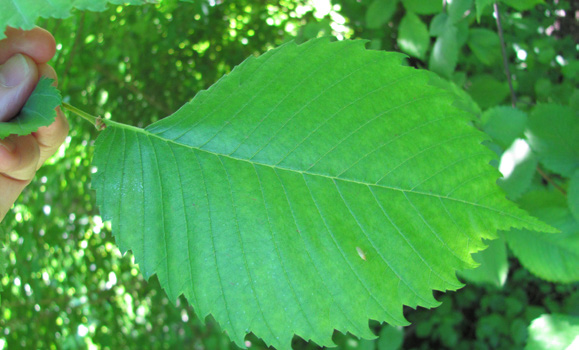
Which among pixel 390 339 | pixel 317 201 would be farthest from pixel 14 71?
pixel 390 339

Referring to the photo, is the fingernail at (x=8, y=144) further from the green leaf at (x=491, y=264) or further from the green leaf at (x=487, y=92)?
the green leaf at (x=487, y=92)

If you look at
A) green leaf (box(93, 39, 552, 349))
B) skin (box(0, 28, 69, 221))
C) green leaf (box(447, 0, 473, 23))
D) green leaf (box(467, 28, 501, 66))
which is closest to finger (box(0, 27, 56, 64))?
skin (box(0, 28, 69, 221))

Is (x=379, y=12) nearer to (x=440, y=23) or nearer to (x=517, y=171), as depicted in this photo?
(x=440, y=23)

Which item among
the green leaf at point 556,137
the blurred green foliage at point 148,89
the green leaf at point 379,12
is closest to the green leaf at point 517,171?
the green leaf at point 556,137

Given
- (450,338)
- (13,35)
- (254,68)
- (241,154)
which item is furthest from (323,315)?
(450,338)

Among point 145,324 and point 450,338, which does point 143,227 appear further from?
point 450,338

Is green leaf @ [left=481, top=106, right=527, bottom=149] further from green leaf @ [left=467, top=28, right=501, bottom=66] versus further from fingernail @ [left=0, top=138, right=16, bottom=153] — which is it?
fingernail @ [left=0, top=138, right=16, bottom=153]
